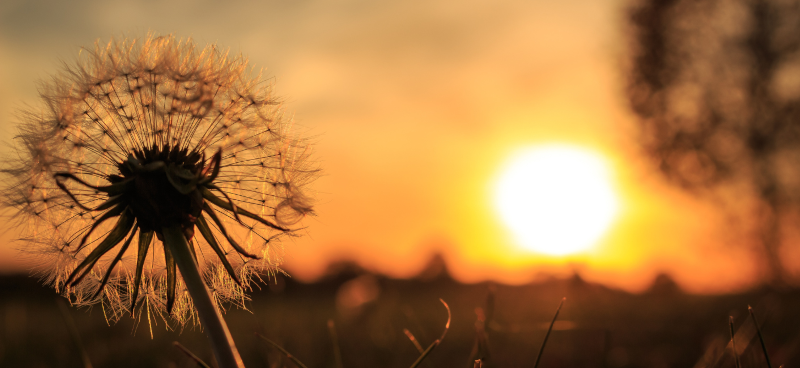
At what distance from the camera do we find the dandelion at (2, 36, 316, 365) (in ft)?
6.66

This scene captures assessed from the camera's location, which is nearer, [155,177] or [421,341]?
[155,177]

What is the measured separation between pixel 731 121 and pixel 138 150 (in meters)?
18.9

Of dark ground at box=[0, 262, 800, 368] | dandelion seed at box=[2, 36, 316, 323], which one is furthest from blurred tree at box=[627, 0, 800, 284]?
dandelion seed at box=[2, 36, 316, 323]

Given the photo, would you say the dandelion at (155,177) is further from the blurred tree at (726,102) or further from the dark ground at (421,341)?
the blurred tree at (726,102)

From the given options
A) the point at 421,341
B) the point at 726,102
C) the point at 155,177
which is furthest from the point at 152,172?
the point at 726,102

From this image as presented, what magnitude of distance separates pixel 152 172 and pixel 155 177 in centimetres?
3

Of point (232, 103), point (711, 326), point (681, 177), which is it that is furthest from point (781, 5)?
point (232, 103)

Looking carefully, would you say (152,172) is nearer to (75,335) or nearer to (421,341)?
(75,335)

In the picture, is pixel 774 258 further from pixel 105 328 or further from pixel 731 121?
pixel 105 328

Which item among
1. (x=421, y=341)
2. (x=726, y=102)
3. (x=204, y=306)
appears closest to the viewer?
(x=204, y=306)

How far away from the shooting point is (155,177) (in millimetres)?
2025

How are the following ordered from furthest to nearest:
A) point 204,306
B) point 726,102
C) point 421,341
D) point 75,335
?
1. point 726,102
2. point 421,341
3. point 75,335
4. point 204,306

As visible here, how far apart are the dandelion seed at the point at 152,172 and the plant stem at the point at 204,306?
74 mm

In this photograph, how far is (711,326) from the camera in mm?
5902
